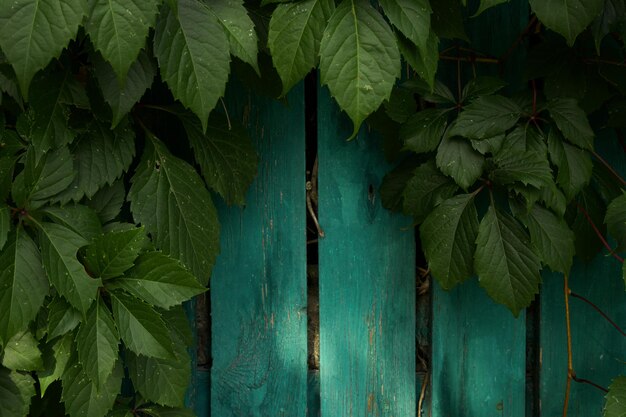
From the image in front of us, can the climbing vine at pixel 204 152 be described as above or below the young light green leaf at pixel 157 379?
above

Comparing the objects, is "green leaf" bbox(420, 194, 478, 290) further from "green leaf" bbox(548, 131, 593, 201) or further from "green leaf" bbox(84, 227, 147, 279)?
"green leaf" bbox(84, 227, 147, 279)

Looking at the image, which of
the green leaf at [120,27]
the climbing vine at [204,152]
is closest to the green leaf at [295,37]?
the climbing vine at [204,152]

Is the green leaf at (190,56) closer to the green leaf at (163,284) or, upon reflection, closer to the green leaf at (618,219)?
the green leaf at (163,284)

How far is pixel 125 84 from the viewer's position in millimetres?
1586

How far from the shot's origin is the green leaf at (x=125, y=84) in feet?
5.19

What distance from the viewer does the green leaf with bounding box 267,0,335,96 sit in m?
1.58

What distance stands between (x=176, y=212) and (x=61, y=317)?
0.30m

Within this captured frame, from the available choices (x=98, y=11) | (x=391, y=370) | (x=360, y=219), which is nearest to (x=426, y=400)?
(x=391, y=370)

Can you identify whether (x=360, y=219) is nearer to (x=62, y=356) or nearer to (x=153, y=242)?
(x=153, y=242)

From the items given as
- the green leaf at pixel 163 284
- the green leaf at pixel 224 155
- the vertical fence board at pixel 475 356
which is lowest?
the vertical fence board at pixel 475 356

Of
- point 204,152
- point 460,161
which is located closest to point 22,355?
point 204,152

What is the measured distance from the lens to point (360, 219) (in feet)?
6.70

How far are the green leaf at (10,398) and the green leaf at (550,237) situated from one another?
1.11 metres

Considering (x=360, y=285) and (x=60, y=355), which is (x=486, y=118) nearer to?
(x=360, y=285)
